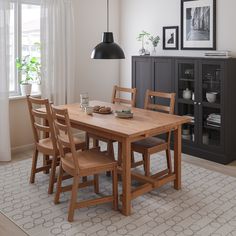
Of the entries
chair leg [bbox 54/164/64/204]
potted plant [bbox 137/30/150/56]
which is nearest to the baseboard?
chair leg [bbox 54/164/64/204]

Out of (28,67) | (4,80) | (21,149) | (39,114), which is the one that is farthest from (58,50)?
(39,114)

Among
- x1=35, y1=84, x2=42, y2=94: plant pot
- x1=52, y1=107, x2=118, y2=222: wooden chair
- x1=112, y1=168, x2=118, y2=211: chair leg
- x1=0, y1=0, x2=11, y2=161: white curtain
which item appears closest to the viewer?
x1=52, y1=107, x2=118, y2=222: wooden chair

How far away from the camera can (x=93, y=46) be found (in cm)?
594

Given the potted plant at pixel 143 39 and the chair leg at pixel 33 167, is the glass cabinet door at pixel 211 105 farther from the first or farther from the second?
the chair leg at pixel 33 167

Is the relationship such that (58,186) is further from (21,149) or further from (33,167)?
(21,149)

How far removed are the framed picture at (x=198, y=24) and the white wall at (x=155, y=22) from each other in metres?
0.08

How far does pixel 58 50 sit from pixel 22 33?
1.81 ft

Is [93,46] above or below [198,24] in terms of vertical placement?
below

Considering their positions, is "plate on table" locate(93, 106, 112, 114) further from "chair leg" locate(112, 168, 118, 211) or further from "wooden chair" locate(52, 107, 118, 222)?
"chair leg" locate(112, 168, 118, 211)

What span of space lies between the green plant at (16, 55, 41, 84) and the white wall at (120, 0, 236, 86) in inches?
65.7

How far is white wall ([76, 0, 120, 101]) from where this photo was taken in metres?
5.76

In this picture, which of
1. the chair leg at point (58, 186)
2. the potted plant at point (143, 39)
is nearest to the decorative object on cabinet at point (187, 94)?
the potted plant at point (143, 39)

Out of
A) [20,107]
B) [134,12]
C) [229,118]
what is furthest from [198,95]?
[20,107]

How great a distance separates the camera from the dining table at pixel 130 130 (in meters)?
3.22
